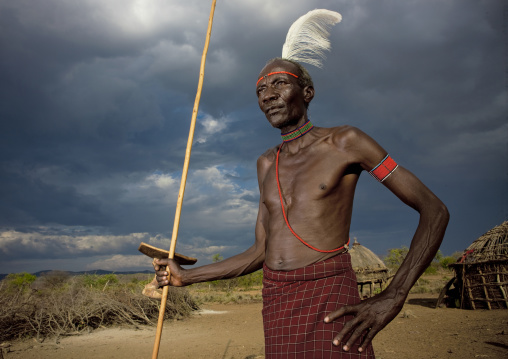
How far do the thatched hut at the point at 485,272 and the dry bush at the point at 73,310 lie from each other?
344 inches

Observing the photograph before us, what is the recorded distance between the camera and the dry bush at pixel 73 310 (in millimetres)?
9094

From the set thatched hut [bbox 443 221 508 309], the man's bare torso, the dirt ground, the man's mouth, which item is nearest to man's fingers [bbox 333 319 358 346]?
the man's bare torso

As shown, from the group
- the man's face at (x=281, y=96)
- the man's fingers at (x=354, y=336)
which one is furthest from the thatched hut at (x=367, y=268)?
the man's fingers at (x=354, y=336)

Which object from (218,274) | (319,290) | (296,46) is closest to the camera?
(319,290)

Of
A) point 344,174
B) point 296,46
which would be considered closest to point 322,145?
point 344,174

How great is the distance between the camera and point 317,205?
1.87 m

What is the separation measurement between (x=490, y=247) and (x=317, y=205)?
1186 centimetres

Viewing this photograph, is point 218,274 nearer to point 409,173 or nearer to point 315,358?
point 315,358

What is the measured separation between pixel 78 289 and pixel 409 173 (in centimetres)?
1156

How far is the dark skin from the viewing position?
1.58 meters

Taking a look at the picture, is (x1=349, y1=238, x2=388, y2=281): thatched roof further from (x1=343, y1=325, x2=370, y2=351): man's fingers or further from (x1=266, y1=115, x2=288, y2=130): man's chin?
(x1=343, y1=325, x2=370, y2=351): man's fingers

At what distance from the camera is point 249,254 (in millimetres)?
2256

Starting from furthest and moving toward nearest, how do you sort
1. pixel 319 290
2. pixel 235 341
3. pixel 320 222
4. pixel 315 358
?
pixel 235 341
pixel 320 222
pixel 319 290
pixel 315 358

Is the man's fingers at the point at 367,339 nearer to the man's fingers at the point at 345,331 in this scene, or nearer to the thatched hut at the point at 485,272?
the man's fingers at the point at 345,331
